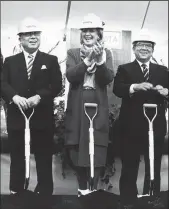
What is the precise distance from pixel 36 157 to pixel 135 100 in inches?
47.2

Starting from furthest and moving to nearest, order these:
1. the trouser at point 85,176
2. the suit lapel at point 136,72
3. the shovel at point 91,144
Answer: the suit lapel at point 136,72 → the trouser at point 85,176 → the shovel at point 91,144

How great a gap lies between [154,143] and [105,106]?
2.15ft

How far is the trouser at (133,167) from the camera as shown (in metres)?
3.85

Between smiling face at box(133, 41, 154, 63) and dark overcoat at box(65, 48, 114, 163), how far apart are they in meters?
0.31

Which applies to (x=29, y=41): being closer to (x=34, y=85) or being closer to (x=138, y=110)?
(x=34, y=85)

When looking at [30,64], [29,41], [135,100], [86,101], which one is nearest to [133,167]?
[135,100]

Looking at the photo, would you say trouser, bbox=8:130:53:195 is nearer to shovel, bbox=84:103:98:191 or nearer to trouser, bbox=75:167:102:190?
trouser, bbox=75:167:102:190

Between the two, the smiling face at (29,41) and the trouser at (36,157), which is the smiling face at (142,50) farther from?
the trouser at (36,157)

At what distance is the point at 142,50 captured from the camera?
3959mm

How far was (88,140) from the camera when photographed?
12.3 ft

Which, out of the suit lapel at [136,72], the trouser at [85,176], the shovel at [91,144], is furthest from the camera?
the suit lapel at [136,72]

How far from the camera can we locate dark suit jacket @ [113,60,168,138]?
3.85 meters

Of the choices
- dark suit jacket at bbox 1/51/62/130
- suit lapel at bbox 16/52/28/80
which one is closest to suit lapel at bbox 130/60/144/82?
dark suit jacket at bbox 1/51/62/130

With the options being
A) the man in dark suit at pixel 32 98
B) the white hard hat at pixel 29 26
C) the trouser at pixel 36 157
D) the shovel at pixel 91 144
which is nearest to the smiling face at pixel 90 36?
the man in dark suit at pixel 32 98
